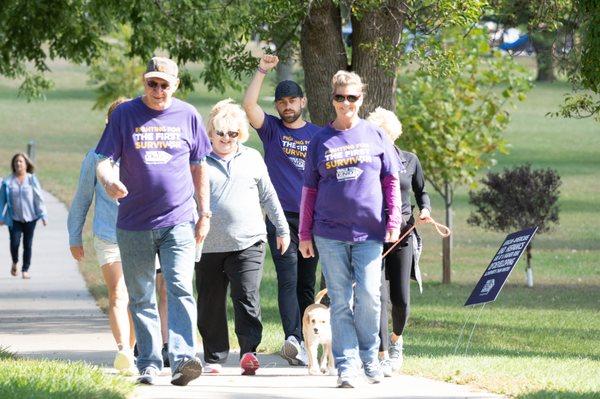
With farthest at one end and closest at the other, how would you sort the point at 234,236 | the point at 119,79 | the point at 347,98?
the point at 119,79, the point at 234,236, the point at 347,98

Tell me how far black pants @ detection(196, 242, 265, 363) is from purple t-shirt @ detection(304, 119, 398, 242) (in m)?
0.99

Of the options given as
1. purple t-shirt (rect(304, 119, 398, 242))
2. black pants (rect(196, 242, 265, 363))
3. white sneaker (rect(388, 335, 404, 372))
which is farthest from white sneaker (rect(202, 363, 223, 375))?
purple t-shirt (rect(304, 119, 398, 242))

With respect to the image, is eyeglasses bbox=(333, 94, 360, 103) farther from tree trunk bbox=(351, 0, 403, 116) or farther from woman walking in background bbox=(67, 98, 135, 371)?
tree trunk bbox=(351, 0, 403, 116)

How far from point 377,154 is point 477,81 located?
1493 centimetres

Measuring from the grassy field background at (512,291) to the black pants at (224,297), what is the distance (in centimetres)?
112

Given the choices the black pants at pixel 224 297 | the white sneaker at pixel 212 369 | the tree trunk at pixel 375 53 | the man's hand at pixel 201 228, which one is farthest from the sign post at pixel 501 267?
the tree trunk at pixel 375 53

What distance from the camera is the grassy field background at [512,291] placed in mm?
9628

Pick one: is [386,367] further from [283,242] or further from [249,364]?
[283,242]

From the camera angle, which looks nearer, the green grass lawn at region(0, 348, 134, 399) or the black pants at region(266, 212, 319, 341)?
the green grass lawn at region(0, 348, 134, 399)

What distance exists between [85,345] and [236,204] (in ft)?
9.05

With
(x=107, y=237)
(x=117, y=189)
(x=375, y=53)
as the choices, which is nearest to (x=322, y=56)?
(x=375, y=53)

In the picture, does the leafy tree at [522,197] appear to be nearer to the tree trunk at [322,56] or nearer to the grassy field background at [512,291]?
the grassy field background at [512,291]

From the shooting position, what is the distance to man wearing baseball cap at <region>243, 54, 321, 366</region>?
1031 cm

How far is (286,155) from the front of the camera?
34.0 feet
